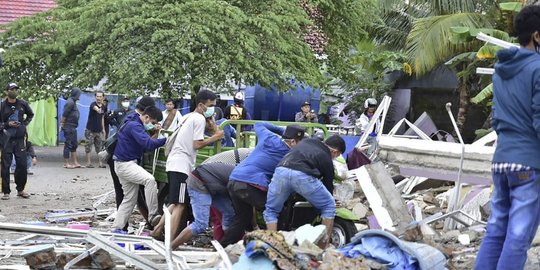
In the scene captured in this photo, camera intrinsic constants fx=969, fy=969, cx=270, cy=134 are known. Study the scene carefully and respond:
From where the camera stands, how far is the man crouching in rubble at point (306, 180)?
9.13m

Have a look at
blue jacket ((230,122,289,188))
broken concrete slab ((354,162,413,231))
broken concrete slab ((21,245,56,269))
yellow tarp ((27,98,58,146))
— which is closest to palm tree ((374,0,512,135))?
broken concrete slab ((354,162,413,231))

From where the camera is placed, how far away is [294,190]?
930cm

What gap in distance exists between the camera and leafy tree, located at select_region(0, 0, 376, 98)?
21547 millimetres

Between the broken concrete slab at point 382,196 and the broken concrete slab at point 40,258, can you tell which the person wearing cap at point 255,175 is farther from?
the broken concrete slab at point 40,258

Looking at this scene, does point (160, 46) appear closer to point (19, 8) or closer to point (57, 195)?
point (57, 195)

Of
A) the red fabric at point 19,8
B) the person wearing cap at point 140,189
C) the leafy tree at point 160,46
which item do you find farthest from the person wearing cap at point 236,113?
the red fabric at point 19,8

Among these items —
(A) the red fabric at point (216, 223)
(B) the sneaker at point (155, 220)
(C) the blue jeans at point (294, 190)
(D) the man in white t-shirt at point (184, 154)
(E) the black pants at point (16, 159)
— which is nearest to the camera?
(C) the blue jeans at point (294, 190)

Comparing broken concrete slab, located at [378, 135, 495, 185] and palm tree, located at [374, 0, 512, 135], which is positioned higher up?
palm tree, located at [374, 0, 512, 135]

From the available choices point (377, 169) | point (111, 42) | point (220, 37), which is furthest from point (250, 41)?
point (377, 169)

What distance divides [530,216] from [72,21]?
61.6 ft

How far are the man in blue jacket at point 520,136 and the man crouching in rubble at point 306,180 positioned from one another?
10.6 feet

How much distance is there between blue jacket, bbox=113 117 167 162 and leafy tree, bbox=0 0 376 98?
32.1 feet

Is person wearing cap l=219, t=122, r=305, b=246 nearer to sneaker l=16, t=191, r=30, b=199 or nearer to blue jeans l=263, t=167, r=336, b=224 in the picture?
blue jeans l=263, t=167, r=336, b=224

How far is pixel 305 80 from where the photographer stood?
22.7 meters
